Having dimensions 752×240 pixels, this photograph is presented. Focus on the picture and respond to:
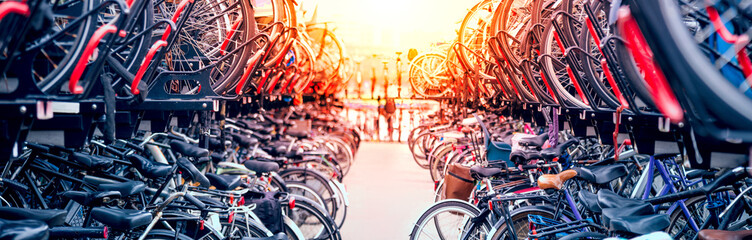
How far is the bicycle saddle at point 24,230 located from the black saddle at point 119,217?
1.37 ft

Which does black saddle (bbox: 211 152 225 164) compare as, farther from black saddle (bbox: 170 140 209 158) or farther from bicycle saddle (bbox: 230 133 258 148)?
bicycle saddle (bbox: 230 133 258 148)

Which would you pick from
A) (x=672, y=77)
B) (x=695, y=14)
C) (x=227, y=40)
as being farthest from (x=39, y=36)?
(x=227, y=40)

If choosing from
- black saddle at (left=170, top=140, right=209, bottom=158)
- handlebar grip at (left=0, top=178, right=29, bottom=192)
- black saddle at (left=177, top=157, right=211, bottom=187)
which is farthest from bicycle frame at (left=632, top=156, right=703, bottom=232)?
handlebar grip at (left=0, top=178, right=29, bottom=192)

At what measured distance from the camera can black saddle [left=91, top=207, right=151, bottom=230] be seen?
253 cm

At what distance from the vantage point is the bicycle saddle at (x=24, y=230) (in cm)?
199

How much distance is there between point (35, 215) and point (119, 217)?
316mm

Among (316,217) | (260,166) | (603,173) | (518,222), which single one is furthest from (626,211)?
(260,166)

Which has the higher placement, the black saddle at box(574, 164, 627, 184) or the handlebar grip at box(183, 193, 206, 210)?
the black saddle at box(574, 164, 627, 184)

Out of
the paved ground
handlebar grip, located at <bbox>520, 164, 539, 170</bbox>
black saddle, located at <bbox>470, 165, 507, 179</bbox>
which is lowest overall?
the paved ground

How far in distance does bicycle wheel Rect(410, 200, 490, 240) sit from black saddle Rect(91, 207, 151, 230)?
6.74 feet

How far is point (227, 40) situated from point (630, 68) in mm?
2481

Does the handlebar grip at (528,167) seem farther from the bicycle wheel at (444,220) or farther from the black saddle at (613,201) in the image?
the black saddle at (613,201)

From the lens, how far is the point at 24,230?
79.8 inches

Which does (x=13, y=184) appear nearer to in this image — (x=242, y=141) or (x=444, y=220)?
(x=444, y=220)
